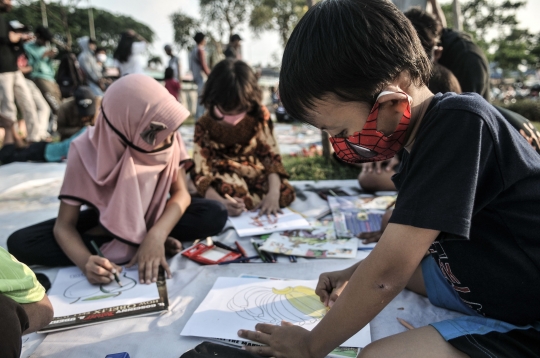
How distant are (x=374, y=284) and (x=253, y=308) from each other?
565mm

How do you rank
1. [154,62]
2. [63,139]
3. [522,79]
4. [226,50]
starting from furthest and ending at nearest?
1. [154,62]
2. [522,79]
3. [226,50]
4. [63,139]

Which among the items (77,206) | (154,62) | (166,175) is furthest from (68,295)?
(154,62)

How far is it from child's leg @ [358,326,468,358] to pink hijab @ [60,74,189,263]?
1101 mm

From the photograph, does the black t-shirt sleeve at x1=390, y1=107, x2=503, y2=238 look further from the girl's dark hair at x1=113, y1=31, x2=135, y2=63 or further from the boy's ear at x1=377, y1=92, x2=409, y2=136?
the girl's dark hair at x1=113, y1=31, x2=135, y2=63

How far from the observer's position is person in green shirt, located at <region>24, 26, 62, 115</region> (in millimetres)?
5352

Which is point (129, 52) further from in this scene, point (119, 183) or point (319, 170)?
point (119, 183)

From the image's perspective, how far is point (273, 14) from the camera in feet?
68.6

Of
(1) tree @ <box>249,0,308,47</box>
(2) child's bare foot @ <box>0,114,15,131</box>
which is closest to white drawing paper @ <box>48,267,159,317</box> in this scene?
(2) child's bare foot @ <box>0,114,15,131</box>

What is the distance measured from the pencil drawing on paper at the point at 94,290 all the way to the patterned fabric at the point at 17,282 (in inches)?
14.5

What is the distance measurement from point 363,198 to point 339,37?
178 centimetres

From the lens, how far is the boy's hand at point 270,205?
219cm

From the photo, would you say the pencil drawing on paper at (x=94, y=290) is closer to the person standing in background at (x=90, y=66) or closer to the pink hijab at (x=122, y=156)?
the pink hijab at (x=122, y=156)

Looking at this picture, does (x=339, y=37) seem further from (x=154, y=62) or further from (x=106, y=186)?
(x=154, y=62)

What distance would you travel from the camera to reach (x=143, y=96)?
1.65 m
